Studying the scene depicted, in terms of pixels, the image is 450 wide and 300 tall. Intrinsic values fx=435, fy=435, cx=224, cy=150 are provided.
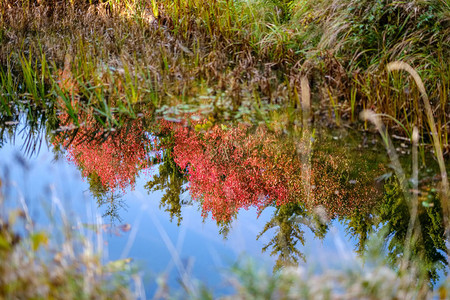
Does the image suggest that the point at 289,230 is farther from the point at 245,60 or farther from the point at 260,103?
the point at 245,60

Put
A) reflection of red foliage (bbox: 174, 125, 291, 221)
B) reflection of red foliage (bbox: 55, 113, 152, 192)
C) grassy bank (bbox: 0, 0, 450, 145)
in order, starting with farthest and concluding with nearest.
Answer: grassy bank (bbox: 0, 0, 450, 145) < reflection of red foliage (bbox: 55, 113, 152, 192) < reflection of red foliage (bbox: 174, 125, 291, 221)

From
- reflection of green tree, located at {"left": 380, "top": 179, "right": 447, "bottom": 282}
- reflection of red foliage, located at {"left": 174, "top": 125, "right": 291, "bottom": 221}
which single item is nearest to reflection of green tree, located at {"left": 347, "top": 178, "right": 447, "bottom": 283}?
reflection of green tree, located at {"left": 380, "top": 179, "right": 447, "bottom": 282}

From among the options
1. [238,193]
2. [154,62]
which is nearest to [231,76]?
[154,62]

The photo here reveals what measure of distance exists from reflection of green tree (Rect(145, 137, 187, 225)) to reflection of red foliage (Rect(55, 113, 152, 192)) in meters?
0.16

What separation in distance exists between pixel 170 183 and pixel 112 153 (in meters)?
0.64

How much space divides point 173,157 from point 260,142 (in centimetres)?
75

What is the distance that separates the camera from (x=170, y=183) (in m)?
3.38

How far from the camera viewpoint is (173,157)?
12.0ft

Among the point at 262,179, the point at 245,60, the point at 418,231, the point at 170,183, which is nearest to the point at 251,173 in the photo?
the point at 262,179

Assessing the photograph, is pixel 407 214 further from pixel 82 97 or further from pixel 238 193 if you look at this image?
pixel 82 97

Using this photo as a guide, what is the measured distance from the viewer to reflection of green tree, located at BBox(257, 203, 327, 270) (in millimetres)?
2330

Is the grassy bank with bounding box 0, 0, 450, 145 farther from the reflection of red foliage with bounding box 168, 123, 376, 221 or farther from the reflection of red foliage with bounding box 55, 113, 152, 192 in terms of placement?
the reflection of red foliage with bounding box 168, 123, 376, 221

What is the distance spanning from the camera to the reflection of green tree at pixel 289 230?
233cm

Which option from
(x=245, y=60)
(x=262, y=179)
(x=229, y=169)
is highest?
(x=245, y=60)
